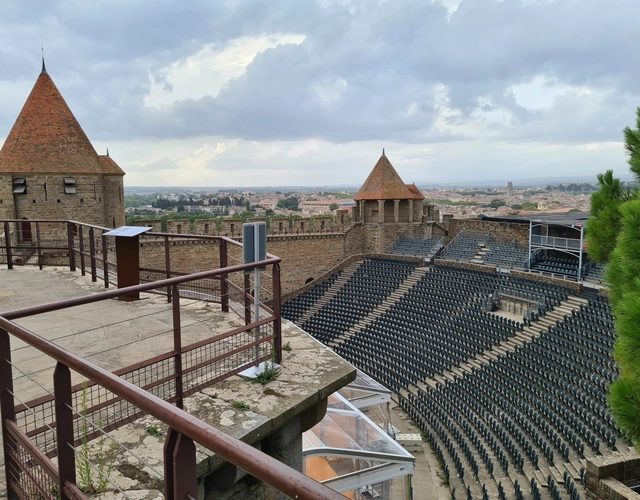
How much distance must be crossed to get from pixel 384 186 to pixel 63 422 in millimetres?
25007

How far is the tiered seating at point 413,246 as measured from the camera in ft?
81.7

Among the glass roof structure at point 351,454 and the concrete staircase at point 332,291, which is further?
the concrete staircase at point 332,291

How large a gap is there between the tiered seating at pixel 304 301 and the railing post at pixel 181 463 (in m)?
20.7

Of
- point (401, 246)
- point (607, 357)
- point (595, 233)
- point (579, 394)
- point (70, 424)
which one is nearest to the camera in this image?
point (70, 424)

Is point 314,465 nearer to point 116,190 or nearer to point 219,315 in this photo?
point 219,315

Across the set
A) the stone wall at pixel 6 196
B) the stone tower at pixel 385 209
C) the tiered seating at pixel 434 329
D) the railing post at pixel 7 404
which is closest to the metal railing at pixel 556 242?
the tiered seating at pixel 434 329

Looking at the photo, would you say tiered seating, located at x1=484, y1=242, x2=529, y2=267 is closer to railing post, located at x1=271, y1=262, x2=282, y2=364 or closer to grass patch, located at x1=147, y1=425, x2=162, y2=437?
railing post, located at x1=271, y1=262, x2=282, y2=364

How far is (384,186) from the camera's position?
26.1m

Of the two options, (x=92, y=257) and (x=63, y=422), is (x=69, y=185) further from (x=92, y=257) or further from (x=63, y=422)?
(x=63, y=422)

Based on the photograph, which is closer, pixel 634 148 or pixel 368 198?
pixel 634 148

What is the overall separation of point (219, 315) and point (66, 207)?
15.5 metres

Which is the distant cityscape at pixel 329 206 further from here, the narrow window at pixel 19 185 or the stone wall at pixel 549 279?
the narrow window at pixel 19 185

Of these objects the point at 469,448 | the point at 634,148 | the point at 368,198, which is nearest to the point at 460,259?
the point at 368,198

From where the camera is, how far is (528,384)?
12.2 metres
